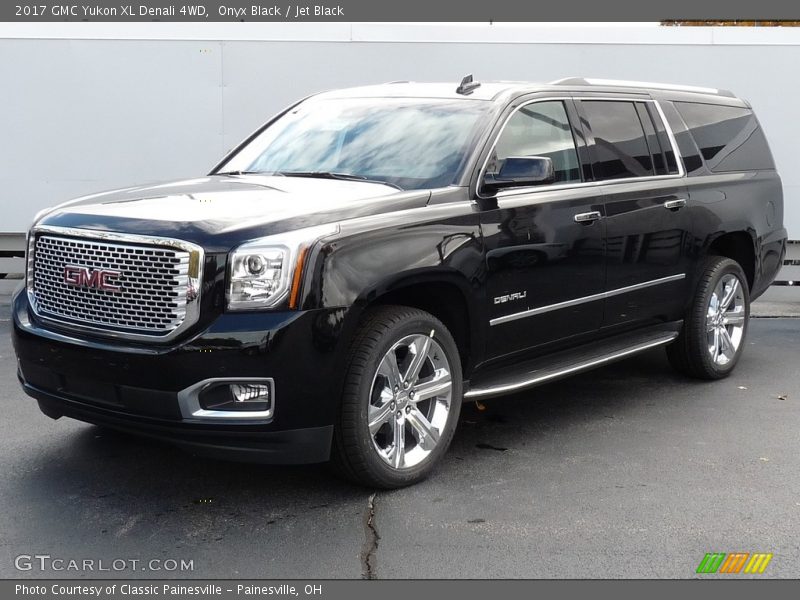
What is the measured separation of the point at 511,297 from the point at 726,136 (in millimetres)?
2996

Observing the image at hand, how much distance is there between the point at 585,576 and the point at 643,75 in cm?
758

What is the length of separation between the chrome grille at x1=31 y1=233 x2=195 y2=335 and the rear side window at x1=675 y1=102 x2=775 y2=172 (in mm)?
4121

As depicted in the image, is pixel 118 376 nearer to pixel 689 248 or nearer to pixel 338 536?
pixel 338 536

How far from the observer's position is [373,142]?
17.9 feet

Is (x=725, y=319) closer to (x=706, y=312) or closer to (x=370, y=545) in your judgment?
(x=706, y=312)

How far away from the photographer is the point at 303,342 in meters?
4.13

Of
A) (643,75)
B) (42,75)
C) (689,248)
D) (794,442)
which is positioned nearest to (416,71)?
(643,75)

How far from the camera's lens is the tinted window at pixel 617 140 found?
5961 mm

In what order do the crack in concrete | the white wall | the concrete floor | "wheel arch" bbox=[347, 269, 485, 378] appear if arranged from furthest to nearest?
the white wall, "wheel arch" bbox=[347, 269, 485, 378], the concrete floor, the crack in concrete

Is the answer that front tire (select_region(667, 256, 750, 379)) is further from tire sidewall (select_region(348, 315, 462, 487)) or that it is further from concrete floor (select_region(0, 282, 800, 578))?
tire sidewall (select_region(348, 315, 462, 487))

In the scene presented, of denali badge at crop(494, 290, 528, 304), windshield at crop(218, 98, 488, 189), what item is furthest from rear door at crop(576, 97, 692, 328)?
windshield at crop(218, 98, 488, 189)

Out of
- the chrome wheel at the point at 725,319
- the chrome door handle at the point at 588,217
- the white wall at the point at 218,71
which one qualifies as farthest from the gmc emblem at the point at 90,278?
the white wall at the point at 218,71

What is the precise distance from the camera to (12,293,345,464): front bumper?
4.08 m

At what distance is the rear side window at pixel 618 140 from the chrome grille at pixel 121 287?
2823mm
